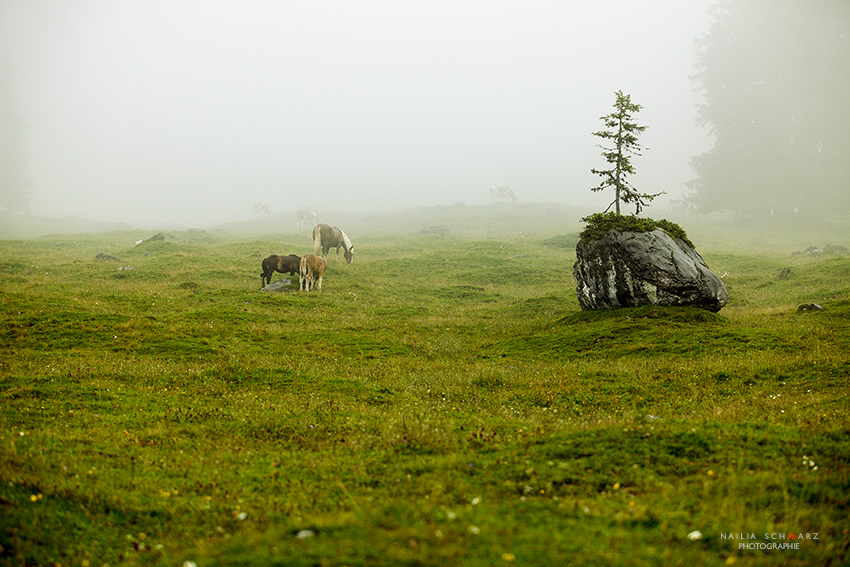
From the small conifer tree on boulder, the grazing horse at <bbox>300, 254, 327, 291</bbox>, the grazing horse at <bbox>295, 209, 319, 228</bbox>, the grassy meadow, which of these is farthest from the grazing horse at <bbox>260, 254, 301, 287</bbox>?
the grazing horse at <bbox>295, 209, 319, 228</bbox>

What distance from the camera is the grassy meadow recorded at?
4672 millimetres

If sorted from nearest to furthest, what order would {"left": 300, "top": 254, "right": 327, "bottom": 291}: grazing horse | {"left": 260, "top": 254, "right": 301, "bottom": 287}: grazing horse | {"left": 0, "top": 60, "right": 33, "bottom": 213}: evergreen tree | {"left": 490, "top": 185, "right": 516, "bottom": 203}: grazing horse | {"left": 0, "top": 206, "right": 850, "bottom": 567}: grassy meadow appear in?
{"left": 0, "top": 206, "right": 850, "bottom": 567}: grassy meadow, {"left": 300, "top": 254, "right": 327, "bottom": 291}: grazing horse, {"left": 260, "top": 254, "right": 301, "bottom": 287}: grazing horse, {"left": 0, "top": 60, "right": 33, "bottom": 213}: evergreen tree, {"left": 490, "top": 185, "right": 516, "bottom": 203}: grazing horse

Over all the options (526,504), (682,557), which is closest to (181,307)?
(526,504)

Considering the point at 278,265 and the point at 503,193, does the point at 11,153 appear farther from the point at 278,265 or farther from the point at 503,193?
the point at 503,193

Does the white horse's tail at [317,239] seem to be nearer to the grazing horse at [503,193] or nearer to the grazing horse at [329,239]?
the grazing horse at [329,239]

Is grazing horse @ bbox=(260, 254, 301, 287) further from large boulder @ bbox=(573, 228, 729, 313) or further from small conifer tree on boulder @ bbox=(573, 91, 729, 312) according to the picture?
large boulder @ bbox=(573, 228, 729, 313)

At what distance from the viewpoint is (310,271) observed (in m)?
27.1

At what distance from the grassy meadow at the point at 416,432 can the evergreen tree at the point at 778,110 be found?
174 feet

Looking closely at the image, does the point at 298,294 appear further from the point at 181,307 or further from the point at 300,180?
the point at 300,180

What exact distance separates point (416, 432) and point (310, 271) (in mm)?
20228

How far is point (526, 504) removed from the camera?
5.42 m

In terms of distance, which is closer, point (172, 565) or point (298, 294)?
point (172, 565)

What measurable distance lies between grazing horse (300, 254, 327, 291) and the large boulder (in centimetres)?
1531

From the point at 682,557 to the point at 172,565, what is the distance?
477cm
